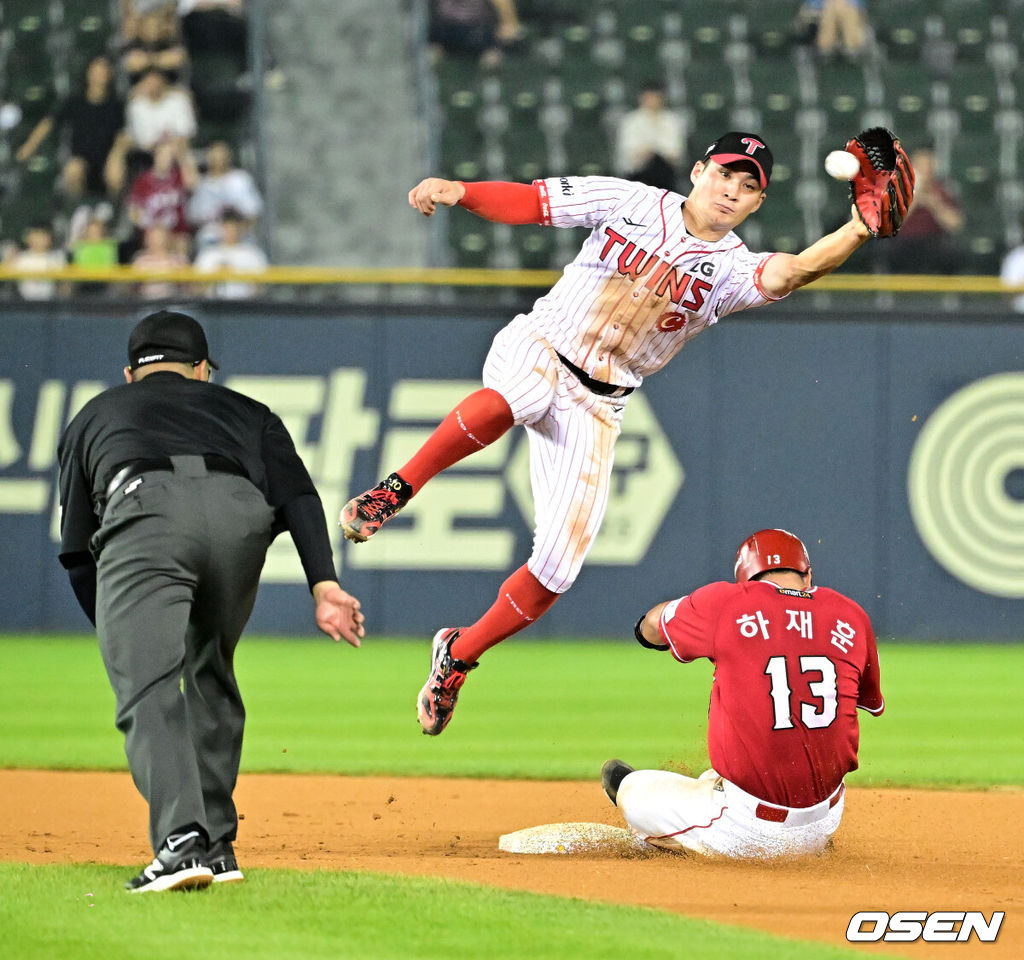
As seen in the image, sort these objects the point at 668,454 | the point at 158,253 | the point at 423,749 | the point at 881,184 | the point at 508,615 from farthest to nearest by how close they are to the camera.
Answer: the point at 158,253
the point at 668,454
the point at 423,749
the point at 508,615
the point at 881,184

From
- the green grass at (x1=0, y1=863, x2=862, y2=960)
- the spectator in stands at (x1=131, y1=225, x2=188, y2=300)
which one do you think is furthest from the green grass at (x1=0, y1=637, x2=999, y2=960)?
the spectator in stands at (x1=131, y1=225, x2=188, y2=300)

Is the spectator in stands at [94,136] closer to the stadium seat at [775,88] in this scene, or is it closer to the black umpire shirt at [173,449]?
the stadium seat at [775,88]

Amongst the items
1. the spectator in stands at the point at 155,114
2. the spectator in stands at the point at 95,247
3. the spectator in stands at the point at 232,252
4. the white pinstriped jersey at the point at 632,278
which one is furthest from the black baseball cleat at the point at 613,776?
the spectator in stands at the point at 155,114

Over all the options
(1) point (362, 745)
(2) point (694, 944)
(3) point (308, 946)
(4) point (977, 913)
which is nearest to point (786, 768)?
(4) point (977, 913)

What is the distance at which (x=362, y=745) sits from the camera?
27.2 ft

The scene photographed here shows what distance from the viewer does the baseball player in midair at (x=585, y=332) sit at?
18.8 feet

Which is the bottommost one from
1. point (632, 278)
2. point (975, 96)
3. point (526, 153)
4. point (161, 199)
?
point (632, 278)

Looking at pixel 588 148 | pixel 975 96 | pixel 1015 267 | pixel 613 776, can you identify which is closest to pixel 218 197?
pixel 588 148

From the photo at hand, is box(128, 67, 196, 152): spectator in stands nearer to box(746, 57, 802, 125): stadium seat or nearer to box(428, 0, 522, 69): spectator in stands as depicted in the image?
box(428, 0, 522, 69): spectator in stands

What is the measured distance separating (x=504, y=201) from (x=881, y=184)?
1259 mm

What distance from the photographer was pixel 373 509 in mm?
5594

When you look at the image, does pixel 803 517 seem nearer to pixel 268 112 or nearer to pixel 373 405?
pixel 373 405

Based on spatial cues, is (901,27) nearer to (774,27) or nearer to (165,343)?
(774,27)

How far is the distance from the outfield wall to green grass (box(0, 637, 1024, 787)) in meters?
0.32
